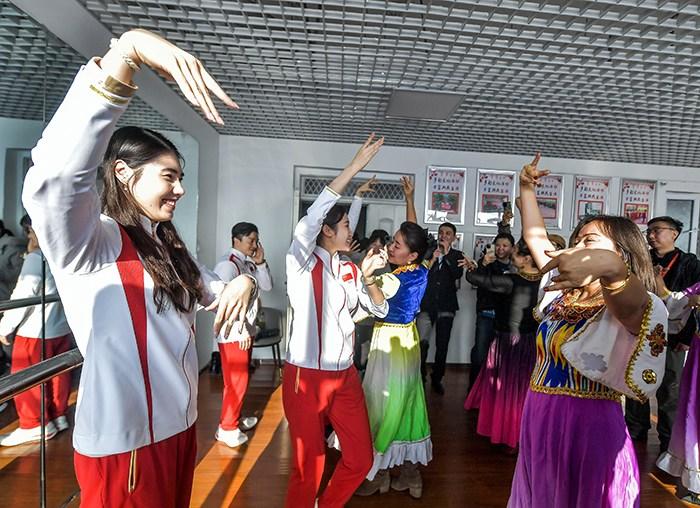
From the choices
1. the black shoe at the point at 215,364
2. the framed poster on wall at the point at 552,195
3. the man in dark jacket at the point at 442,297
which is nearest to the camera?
the man in dark jacket at the point at 442,297

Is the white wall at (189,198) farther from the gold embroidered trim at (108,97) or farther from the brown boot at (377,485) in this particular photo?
the gold embroidered trim at (108,97)

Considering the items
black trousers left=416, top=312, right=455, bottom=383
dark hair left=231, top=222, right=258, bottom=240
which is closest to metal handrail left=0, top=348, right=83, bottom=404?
dark hair left=231, top=222, right=258, bottom=240

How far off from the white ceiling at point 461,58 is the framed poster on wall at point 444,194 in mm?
905

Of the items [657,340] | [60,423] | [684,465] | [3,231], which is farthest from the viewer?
[684,465]

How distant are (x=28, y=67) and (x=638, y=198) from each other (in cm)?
567

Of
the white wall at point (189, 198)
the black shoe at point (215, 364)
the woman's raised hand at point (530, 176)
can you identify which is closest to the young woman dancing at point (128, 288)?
the woman's raised hand at point (530, 176)

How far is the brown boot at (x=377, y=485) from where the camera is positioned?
7.37 feet

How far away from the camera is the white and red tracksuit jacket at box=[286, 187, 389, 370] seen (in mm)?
1848

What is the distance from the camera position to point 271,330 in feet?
13.8

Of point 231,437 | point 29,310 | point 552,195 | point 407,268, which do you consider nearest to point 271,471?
point 231,437

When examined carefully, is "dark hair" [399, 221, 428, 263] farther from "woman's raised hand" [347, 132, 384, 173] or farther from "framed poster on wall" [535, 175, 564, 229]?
"framed poster on wall" [535, 175, 564, 229]

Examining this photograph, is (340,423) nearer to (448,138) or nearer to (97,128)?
(97,128)

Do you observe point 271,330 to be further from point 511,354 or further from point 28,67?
point 28,67

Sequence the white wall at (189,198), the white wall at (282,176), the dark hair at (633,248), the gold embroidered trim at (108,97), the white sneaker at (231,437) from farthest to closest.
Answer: the white wall at (282,176), the white wall at (189,198), the white sneaker at (231,437), the dark hair at (633,248), the gold embroidered trim at (108,97)
